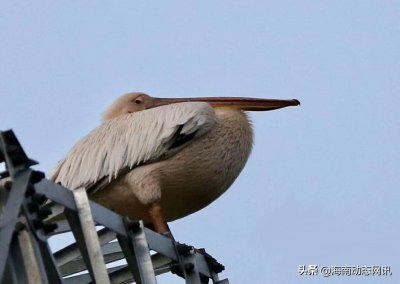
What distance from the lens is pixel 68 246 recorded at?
22.2 ft

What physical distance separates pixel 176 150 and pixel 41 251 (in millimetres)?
3916

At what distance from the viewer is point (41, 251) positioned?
5.81m

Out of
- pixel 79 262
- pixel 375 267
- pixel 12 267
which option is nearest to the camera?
pixel 12 267

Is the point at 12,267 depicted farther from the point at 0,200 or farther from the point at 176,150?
Result: the point at 176,150

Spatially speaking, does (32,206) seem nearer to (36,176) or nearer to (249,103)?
(36,176)

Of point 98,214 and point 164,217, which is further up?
point 98,214

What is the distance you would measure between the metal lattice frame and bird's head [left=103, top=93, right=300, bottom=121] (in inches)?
114

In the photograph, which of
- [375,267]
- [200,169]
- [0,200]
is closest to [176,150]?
[200,169]

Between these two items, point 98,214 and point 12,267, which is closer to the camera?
point 12,267

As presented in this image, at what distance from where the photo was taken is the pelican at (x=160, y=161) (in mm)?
9422

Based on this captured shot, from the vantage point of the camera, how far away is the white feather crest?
9445 millimetres

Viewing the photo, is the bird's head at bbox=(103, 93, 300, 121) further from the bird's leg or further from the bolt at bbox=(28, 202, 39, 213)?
the bolt at bbox=(28, 202, 39, 213)

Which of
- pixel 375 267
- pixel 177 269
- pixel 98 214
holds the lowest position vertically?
pixel 375 267

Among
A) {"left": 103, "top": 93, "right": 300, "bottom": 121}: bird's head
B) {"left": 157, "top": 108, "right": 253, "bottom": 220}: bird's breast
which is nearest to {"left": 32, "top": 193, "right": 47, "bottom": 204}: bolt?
{"left": 157, "top": 108, "right": 253, "bottom": 220}: bird's breast
